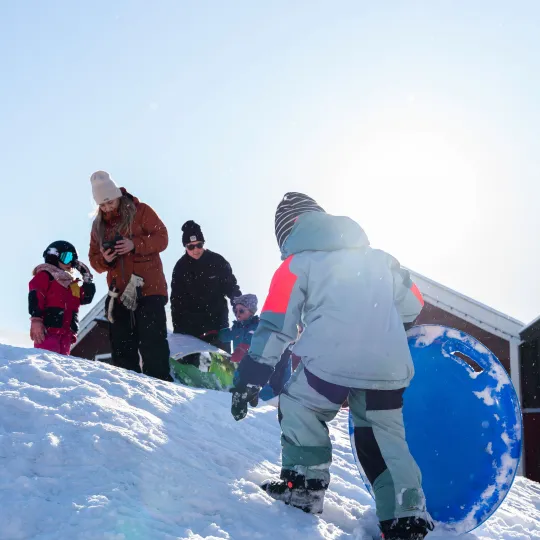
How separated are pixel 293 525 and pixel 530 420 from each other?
31.6ft

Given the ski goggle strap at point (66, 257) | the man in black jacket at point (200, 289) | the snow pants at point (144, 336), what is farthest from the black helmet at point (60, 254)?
the snow pants at point (144, 336)

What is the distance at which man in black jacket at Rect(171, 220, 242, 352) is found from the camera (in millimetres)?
6684

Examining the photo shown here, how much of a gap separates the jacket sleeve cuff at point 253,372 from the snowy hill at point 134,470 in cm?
47

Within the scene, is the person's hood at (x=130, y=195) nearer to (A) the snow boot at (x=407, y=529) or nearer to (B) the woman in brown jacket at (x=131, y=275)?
(B) the woman in brown jacket at (x=131, y=275)

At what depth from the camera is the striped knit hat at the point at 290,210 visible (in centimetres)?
287

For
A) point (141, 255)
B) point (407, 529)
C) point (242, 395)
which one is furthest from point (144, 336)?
point (407, 529)

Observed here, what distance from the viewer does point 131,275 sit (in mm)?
4598

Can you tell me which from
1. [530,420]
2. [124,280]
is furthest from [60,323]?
[530,420]

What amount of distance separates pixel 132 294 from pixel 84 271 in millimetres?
1952

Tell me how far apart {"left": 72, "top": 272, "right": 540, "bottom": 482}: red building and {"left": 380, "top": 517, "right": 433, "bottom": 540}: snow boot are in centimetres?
898

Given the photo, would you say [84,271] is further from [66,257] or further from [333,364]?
[333,364]

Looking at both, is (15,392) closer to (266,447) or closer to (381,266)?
(266,447)

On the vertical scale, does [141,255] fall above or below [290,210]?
below

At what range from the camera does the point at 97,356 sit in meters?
14.8
